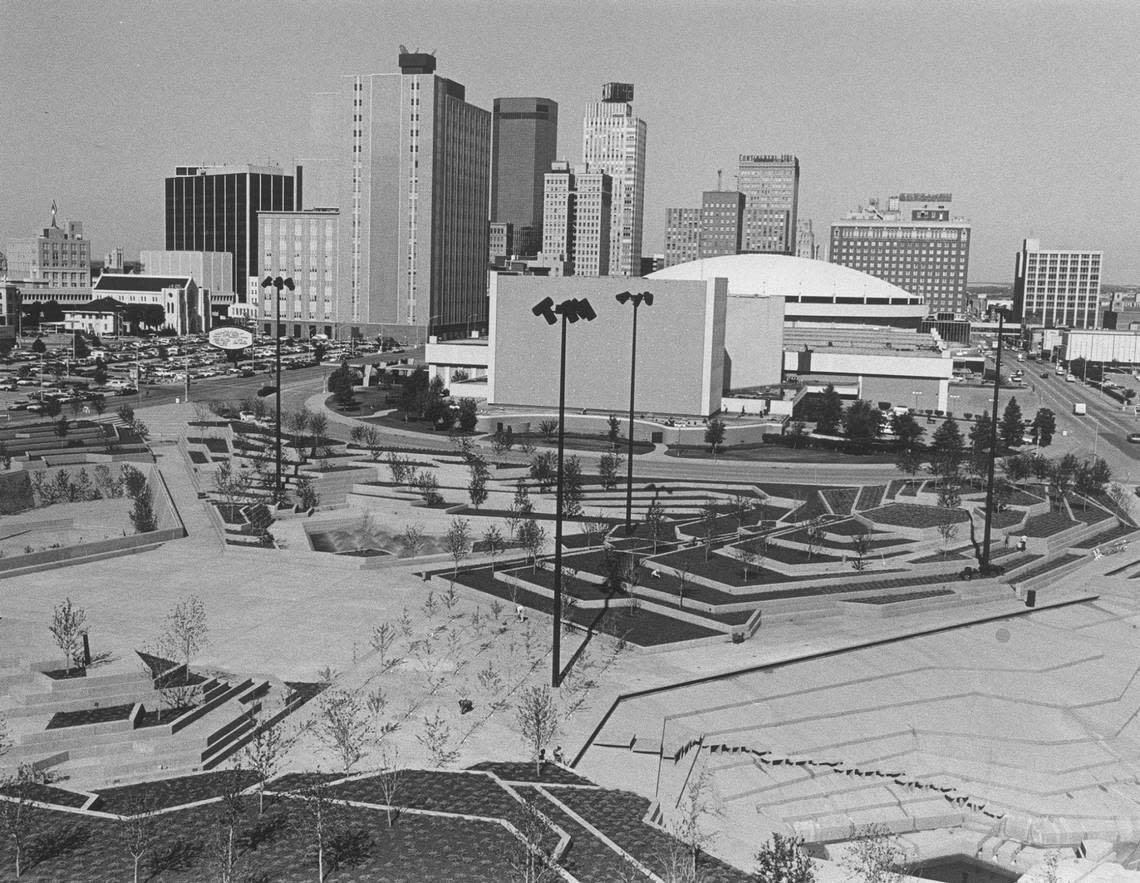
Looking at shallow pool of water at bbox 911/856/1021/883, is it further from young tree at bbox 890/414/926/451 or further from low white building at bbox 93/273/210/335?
low white building at bbox 93/273/210/335

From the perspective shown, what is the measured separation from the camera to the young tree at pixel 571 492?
45541 millimetres

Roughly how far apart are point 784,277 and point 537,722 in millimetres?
112503

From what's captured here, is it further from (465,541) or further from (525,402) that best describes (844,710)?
(525,402)

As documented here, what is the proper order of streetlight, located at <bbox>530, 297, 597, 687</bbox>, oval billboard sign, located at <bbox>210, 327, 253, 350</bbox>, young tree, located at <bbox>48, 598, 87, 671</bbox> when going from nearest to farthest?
1. young tree, located at <bbox>48, 598, 87, 671</bbox>
2. streetlight, located at <bbox>530, 297, 597, 687</bbox>
3. oval billboard sign, located at <bbox>210, 327, 253, 350</bbox>

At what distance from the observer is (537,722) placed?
22828 millimetres

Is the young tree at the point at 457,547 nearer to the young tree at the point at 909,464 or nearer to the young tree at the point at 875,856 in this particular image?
the young tree at the point at 875,856

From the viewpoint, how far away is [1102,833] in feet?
74.9

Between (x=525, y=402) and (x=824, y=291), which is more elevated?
(x=824, y=291)

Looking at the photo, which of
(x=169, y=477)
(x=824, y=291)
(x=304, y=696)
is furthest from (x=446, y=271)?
(x=304, y=696)

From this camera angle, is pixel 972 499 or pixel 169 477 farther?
pixel 169 477

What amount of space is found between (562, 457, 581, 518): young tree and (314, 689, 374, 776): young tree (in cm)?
1978

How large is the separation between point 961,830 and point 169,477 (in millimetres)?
41337

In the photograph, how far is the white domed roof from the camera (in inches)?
4998

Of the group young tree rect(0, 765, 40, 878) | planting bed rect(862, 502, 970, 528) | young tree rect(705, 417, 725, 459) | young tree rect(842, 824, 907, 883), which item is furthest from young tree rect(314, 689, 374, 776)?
young tree rect(705, 417, 725, 459)
